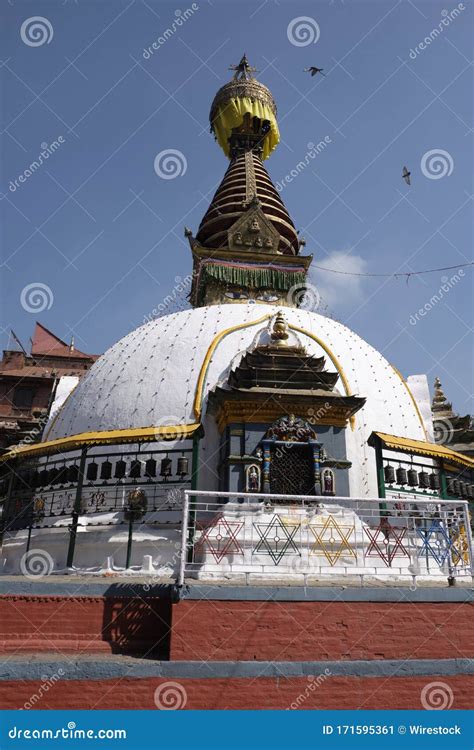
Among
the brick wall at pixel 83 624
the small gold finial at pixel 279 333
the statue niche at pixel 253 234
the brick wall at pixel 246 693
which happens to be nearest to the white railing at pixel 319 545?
the brick wall at pixel 83 624

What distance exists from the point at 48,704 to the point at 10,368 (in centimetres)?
2923

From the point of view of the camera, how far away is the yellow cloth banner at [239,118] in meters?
29.0

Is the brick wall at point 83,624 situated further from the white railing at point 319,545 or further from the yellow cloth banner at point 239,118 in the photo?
the yellow cloth banner at point 239,118

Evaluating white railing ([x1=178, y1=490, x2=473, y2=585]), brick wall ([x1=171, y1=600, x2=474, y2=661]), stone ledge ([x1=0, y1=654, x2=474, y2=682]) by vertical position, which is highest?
white railing ([x1=178, y1=490, x2=473, y2=585])

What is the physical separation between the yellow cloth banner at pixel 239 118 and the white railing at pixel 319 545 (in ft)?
78.8

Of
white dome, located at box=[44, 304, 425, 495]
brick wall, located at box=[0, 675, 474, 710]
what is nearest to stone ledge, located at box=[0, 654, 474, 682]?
brick wall, located at box=[0, 675, 474, 710]

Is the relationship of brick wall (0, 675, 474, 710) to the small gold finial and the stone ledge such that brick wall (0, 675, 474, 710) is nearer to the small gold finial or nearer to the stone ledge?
the stone ledge

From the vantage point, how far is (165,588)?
6.95 meters

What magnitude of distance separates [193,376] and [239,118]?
814 inches

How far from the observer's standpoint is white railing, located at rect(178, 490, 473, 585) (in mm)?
7051

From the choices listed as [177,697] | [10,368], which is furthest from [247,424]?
[10,368]

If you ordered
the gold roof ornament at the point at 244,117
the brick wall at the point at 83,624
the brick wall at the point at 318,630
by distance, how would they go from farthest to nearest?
the gold roof ornament at the point at 244,117, the brick wall at the point at 83,624, the brick wall at the point at 318,630

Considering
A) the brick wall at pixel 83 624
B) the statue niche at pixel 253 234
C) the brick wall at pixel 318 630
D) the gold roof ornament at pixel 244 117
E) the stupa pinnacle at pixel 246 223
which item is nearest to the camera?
the brick wall at pixel 318 630

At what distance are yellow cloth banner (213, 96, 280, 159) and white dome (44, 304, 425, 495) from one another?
16.9m
